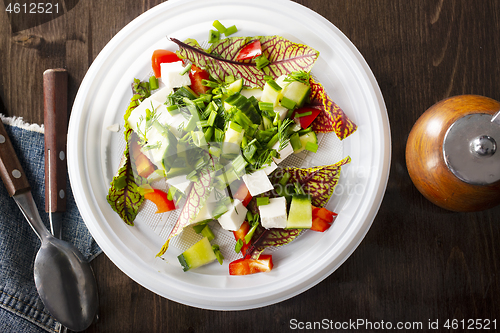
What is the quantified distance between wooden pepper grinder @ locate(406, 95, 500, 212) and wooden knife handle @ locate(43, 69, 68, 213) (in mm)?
958

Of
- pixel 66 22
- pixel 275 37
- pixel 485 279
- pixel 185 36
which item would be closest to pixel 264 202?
pixel 275 37

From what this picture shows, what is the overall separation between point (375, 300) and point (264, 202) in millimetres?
447

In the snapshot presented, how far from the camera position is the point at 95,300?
905mm

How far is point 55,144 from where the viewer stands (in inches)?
35.5

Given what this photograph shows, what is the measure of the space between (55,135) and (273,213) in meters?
0.65

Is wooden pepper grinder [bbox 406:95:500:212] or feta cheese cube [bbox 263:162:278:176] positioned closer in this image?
wooden pepper grinder [bbox 406:95:500:212]

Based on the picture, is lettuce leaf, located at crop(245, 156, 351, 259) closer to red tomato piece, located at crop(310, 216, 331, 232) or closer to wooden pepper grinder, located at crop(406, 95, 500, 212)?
red tomato piece, located at crop(310, 216, 331, 232)

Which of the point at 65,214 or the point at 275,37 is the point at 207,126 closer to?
the point at 275,37

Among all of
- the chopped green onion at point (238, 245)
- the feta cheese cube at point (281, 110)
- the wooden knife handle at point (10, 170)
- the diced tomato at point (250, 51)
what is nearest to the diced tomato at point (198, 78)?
the diced tomato at point (250, 51)

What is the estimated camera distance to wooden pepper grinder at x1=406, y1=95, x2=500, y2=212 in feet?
2.22

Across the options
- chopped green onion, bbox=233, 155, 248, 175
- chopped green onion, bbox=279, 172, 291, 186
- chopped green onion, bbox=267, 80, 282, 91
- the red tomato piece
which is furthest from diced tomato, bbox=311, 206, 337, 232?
chopped green onion, bbox=267, 80, 282, 91

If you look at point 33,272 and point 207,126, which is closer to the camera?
point 207,126

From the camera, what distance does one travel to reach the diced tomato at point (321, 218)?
85 centimetres

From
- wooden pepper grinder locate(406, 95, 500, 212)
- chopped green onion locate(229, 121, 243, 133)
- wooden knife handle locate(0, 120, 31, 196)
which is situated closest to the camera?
wooden pepper grinder locate(406, 95, 500, 212)
